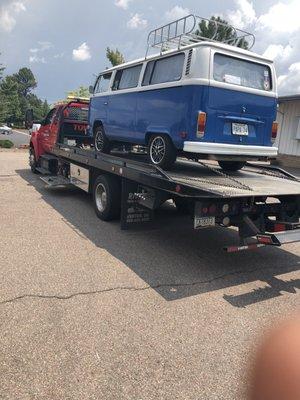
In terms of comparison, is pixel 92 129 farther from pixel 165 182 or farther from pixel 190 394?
pixel 190 394

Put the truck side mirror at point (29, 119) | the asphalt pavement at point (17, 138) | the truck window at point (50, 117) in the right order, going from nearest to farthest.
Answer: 1. the truck window at point (50, 117)
2. the truck side mirror at point (29, 119)
3. the asphalt pavement at point (17, 138)

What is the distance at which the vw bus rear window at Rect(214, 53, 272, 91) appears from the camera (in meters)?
6.31

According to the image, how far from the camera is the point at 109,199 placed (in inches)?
291

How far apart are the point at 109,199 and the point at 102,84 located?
303 cm

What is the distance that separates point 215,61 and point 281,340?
18.7 ft

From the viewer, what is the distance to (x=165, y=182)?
545 cm

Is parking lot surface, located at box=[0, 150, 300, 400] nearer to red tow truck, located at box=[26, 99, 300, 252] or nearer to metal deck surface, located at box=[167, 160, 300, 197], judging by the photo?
red tow truck, located at box=[26, 99, 300, 252]

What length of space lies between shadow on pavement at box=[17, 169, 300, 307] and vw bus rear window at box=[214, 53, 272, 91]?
8.37 ft

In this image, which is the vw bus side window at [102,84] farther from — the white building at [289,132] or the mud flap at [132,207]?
the white building at [289,132]

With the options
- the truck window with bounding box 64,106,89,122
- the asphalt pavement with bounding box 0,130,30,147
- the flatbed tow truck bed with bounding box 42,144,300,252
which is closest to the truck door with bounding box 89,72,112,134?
the flatbed tow truck bed with bounding box 42,144,300,252

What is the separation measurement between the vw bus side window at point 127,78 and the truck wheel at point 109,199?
1837 millimetres

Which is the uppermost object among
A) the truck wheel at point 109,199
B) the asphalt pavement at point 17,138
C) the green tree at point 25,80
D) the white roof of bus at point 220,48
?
the green tree at point 25,80

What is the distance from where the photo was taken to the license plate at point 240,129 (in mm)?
6461

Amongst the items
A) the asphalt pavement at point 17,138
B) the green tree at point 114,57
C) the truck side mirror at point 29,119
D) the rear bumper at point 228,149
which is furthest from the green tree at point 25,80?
the rear bumper at point 228,149
